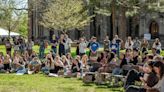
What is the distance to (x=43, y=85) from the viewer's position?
1800 cm

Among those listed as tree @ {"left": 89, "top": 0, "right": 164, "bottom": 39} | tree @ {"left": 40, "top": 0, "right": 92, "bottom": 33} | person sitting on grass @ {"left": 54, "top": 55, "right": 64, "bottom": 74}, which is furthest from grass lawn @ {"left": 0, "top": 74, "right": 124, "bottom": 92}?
tree @ {"left": 40, "top": 0, "right": 92, "bottom": 33}

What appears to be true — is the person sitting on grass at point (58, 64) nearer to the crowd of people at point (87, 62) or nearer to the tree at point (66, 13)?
the crowd of people at point (87, 62)

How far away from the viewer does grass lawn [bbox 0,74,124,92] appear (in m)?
16.6

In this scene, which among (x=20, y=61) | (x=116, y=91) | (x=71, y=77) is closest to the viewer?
(x=116, y=91)

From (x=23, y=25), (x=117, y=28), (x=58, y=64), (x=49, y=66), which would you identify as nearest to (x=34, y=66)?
(x=49, y=66)

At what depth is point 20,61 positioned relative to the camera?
81.0 feet

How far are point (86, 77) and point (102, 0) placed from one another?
80.7 ft

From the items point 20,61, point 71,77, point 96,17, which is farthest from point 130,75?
point 96,17

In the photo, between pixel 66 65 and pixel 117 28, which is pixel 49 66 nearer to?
pixel 66 65

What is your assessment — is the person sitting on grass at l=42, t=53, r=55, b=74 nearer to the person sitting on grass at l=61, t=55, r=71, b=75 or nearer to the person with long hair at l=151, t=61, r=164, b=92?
the person sitting on grass at l=61, t=55, r=71, b=75

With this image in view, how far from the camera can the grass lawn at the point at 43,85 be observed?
54.3ft

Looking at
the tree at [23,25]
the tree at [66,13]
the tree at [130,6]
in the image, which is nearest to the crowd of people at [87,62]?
the tree at [130,6]

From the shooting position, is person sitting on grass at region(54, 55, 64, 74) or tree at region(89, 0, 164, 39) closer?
person sitting on grass at region(54, 55, 64, 74)

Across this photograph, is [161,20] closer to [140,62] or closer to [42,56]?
[42,56]
